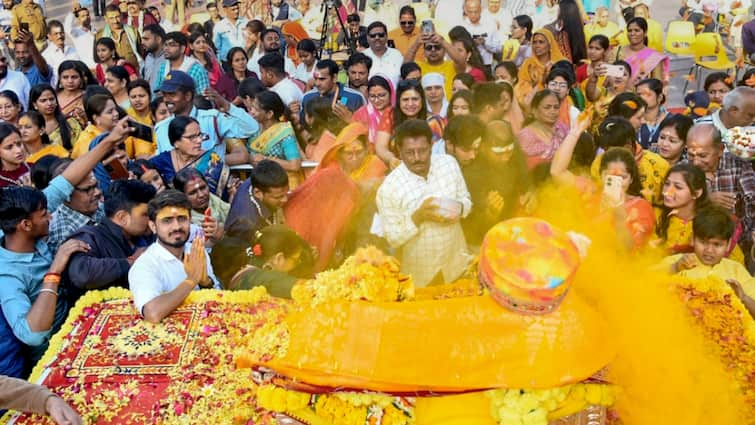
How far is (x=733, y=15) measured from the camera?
9547 mm

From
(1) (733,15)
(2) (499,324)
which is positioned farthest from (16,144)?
(1) (733,15)

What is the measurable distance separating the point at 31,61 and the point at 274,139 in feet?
13.2

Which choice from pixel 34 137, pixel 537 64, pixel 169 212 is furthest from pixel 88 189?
pixel 537 64

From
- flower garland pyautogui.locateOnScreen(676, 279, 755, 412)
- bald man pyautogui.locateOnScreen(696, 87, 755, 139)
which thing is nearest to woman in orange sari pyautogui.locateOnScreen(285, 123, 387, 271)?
flower garland pyautogui.locateOnScreen(676, 279, 755, 412)

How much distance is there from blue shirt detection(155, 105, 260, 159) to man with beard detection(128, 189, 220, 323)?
6.18 feet

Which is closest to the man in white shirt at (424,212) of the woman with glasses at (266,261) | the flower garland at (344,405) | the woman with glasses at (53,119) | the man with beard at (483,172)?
the man with beard at (483,172)

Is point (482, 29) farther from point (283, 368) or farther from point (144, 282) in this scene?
point (283, 368)

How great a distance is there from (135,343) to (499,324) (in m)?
1.67

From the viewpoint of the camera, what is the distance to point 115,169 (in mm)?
4816

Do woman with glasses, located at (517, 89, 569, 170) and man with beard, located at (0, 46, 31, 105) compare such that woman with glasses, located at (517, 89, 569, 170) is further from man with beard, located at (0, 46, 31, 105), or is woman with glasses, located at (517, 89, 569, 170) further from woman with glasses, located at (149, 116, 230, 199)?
man with beard, located at (0, 46, 31, 105)

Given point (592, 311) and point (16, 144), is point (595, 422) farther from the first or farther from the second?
point (16, 144)

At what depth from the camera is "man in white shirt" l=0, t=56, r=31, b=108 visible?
703cm

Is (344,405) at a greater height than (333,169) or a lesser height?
greater

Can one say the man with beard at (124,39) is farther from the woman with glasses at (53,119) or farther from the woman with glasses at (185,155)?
the woman with glasses at (185,155)
